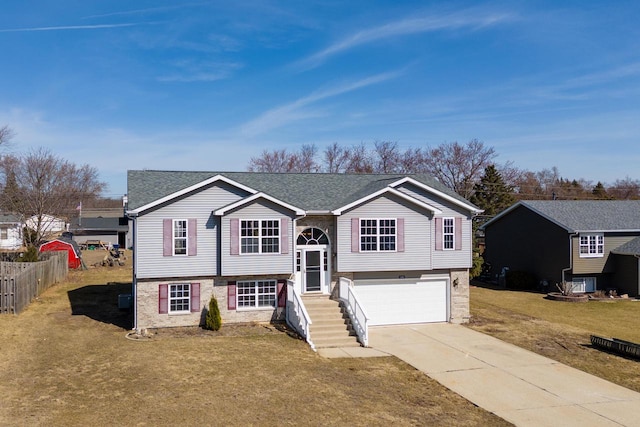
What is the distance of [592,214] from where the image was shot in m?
38.3

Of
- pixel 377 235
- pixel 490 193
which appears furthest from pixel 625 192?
pixel 377 235

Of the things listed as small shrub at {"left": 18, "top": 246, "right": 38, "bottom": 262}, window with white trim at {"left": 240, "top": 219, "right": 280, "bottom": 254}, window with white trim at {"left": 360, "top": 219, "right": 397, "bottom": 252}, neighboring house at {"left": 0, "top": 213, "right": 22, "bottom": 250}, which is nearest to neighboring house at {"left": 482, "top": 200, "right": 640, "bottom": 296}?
window with white trim at {"left": 360, "top": 219, "right": 397, "bottom": 252}

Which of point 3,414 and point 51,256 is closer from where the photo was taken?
point 3,414

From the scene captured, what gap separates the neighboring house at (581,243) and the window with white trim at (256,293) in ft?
71.7

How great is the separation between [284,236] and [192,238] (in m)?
3.95

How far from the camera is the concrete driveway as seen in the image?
13875 mm

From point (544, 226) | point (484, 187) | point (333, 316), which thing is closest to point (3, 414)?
point (333, 316)

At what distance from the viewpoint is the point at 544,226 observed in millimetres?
37906

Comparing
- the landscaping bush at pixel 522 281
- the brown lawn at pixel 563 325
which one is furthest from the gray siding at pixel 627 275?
the landscaping bush at pixel 522 281

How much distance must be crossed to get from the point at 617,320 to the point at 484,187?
36.3 m

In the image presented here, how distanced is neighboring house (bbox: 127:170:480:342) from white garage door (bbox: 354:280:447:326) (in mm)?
48

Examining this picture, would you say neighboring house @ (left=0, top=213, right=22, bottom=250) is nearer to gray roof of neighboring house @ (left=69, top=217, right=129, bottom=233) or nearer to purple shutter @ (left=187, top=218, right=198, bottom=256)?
gray roof of neighboring house @ (left=69, top=217, right=129, bottom=233)

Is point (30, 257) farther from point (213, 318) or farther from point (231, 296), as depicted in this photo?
point (213, 318)

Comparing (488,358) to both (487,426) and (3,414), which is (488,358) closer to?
(487,426)
